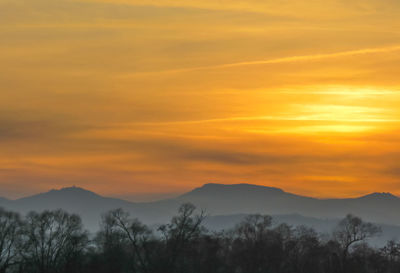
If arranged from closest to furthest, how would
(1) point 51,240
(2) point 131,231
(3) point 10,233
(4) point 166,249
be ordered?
(3) point 10,233 → (1) point 51,240 → (4) point 166,249 → (2) point 131,231

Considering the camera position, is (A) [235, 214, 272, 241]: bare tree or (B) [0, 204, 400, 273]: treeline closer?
(B) [0, 204, 400, 273]: treeline

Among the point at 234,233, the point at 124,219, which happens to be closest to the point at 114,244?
the point at 124,219

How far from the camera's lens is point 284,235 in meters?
190

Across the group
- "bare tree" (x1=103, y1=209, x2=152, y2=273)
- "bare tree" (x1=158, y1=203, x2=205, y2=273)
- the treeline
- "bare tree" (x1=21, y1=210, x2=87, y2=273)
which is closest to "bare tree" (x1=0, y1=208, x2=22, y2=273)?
the treeline

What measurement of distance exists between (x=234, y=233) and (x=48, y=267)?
63252 mm

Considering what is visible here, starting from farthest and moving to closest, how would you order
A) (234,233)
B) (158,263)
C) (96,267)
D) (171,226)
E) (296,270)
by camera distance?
(234,233) → (296,270) → (171,226) → (158,263) → (96,267)

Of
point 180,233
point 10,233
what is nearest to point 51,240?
point 10,233

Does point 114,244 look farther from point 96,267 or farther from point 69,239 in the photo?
point 96,267

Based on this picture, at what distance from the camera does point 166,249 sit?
5645 inches

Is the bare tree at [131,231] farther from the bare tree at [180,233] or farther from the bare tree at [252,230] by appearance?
the bare tree at [252,230]

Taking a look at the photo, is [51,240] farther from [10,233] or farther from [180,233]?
[180,233]

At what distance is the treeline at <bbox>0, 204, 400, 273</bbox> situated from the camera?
431ft

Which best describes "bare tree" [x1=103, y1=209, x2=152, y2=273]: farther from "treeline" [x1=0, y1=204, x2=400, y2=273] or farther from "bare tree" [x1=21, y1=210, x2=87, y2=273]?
"bare tree" [x1=21, y1=210, x2=87, y2=273]

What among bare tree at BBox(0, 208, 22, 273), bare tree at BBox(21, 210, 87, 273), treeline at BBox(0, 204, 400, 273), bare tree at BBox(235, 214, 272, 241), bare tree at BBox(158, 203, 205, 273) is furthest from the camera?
bare tree at BBox(235, 214, 272, 241)
